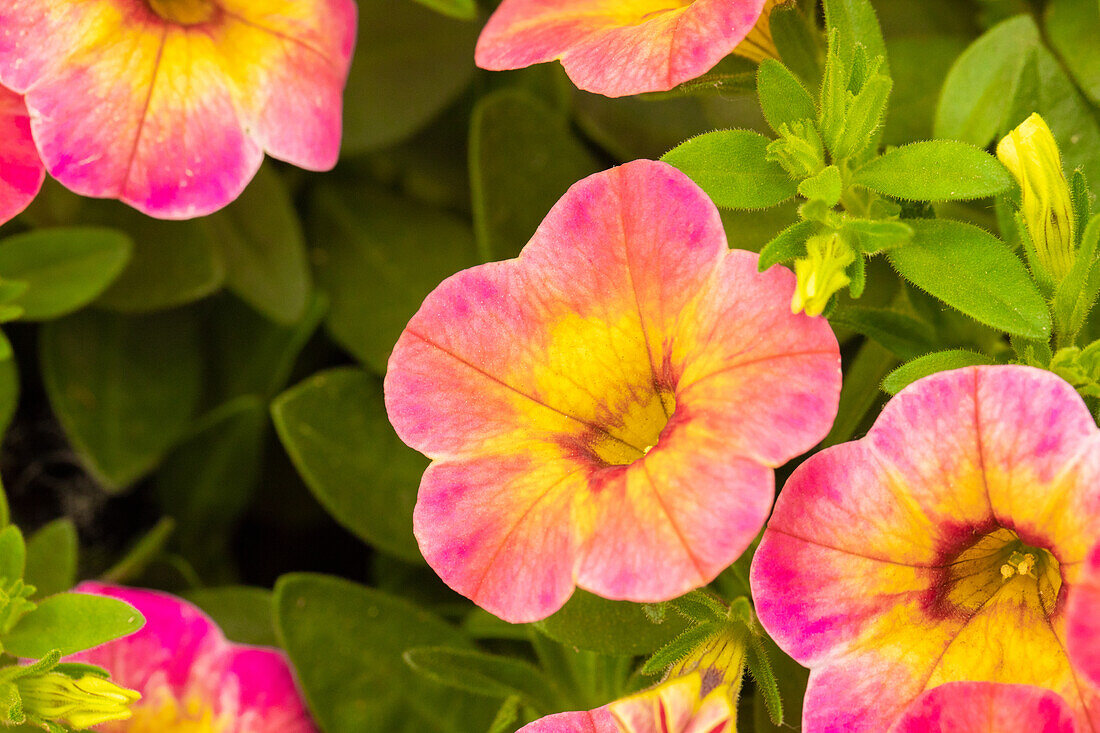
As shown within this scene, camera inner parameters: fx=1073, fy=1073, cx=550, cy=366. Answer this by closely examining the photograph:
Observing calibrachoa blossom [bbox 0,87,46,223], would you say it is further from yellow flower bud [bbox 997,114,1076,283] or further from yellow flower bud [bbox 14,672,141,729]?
yellow flower bud [bbox 997,114,1076,283]

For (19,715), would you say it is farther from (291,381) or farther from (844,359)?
(844,359)

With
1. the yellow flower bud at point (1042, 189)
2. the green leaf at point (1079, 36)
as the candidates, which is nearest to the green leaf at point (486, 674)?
the yellow flower bud at point (1042, 189)

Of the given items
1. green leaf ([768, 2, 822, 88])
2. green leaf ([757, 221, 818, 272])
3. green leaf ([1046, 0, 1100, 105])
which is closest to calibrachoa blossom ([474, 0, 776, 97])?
green leaf ([768, 2, 822, 88])

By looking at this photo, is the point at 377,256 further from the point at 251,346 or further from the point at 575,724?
the point at 575,724

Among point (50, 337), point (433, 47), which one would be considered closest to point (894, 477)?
point (433, 47)

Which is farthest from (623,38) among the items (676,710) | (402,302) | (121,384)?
(121,384)
